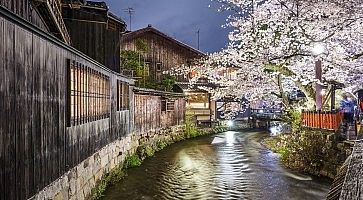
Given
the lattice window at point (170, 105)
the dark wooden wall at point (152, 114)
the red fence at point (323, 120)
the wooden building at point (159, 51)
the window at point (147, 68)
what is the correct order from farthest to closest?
the wooden building at point (159, 51), the window at point (147, 68), the lattice window at point (170, 105), the dark wooden wall at point (152, 114), the red fence at point (323, 120)

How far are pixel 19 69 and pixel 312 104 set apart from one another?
1867cm

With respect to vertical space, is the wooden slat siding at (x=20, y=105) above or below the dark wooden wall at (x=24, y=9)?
below

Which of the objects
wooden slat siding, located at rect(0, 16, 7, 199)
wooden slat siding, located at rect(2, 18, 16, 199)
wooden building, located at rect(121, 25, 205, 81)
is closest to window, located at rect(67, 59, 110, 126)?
wooden slat siding, located at rect(2, 18, 16, 199)

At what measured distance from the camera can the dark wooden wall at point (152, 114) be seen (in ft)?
77.4

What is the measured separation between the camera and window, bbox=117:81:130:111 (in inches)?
714

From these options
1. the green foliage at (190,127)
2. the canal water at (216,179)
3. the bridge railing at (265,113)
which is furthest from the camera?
the bridge railing at (265,113)

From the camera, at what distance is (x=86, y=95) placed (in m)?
12.2

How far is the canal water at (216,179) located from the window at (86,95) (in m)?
3.12

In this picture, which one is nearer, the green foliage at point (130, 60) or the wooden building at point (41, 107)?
the wooden building at point (41, 107)

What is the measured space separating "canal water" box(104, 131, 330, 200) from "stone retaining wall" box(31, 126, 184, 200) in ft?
3.02

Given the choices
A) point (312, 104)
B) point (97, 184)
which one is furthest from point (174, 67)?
point (97, 184)

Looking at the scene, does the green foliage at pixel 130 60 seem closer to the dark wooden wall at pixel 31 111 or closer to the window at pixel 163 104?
the window at pixel 163 104

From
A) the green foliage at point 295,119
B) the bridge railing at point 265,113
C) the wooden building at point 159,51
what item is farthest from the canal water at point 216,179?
the bridge railing at point 265,113

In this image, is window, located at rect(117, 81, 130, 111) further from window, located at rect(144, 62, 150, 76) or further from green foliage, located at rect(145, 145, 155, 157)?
window, located at rect(144, 62, 150, 76)
